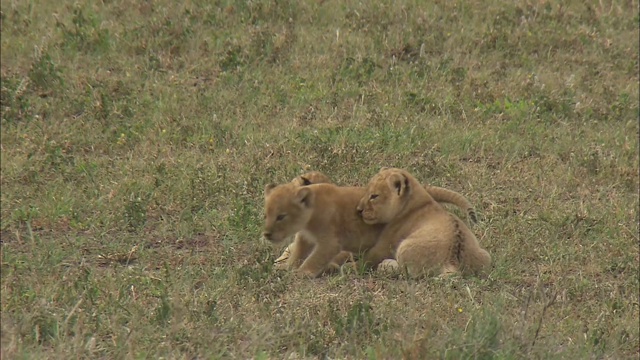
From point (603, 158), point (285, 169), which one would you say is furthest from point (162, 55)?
point (603, 158)

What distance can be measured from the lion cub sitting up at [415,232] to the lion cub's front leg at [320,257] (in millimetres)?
260

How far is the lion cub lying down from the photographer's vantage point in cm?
866

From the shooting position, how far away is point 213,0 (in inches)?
563

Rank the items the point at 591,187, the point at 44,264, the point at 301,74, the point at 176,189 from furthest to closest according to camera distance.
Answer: the point at 301,74, the point at 591,187, the point at 176,189, the point at 44,264

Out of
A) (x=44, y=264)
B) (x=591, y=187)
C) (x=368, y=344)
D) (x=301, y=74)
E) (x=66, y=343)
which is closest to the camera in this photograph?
(x=66, y=343)

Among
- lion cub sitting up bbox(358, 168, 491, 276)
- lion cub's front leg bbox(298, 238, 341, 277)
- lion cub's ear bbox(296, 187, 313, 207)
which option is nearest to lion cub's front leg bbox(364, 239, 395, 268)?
lion cub sitting up bbox(358, 168, 491, 276)

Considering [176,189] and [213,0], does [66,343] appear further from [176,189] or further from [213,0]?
[213,0]

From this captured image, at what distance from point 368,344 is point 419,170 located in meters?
4.12

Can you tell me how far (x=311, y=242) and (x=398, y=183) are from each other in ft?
2.51

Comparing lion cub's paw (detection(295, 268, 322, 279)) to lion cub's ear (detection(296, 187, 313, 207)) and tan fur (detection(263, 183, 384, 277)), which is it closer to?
tan fur (detection(263, 183, 384, 277))

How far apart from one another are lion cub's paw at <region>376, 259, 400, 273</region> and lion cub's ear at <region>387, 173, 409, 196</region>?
0.51 metres

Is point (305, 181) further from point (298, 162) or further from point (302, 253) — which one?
point (298, 162)

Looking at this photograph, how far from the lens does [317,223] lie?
858cm

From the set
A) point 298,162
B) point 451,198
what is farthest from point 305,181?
point 298,162
